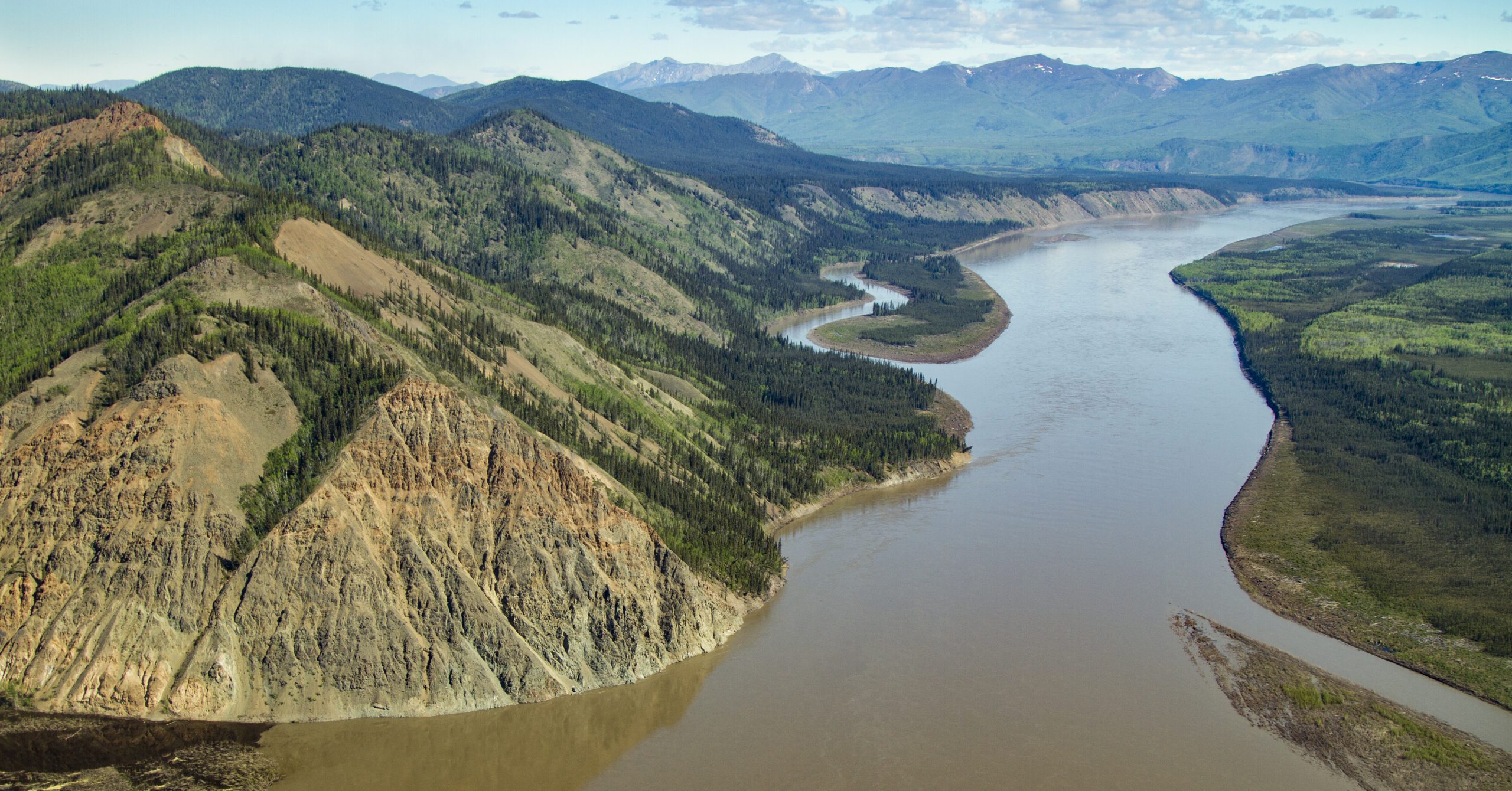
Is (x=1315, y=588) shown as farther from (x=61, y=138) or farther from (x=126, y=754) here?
(x=61, y=138)

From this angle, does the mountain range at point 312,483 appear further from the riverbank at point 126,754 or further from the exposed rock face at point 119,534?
the riverbank at point 126,754

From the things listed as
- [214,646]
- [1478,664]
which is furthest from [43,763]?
[1478,664]

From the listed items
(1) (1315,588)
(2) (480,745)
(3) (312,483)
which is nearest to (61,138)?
(3) (312,483)

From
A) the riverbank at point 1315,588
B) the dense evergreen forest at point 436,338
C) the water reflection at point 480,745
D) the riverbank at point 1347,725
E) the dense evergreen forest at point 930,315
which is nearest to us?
the water reflection at point 480,745

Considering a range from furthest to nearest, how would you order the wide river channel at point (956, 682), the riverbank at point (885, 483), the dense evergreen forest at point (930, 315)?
the dense evergreen forest at point (930, 315), the riverbank at point (885, 483), the wide river channel at point (956, 682)

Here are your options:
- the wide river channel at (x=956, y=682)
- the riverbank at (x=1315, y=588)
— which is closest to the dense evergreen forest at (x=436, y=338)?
the wide river channel at (x=956, y=682)
